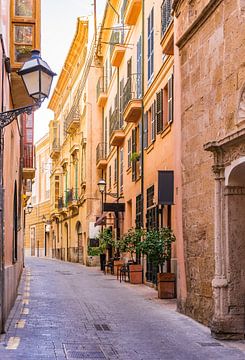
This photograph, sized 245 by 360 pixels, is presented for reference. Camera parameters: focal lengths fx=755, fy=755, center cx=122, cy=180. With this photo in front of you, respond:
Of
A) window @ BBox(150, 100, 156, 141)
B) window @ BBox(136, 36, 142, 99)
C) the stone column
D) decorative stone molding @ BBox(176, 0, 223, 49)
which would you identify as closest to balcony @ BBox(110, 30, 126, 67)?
window @ BBox(136, 36, 142, 99)

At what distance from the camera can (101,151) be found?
41656 millimetres

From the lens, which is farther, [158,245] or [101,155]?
[101,155]

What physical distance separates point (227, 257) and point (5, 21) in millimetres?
5986

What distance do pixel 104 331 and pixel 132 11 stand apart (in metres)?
17.3

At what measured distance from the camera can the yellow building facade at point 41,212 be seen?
234 feet

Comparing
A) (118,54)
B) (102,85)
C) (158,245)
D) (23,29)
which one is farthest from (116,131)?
(23,29)

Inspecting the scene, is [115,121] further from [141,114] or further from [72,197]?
[72,197]

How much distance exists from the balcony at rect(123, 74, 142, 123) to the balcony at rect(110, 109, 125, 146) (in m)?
2.26

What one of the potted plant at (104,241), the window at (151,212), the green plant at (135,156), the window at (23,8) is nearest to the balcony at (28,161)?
the potted plant at (104,241)

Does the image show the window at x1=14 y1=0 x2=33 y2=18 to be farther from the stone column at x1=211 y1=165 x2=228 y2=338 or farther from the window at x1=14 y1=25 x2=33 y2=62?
the stone column at x1=211 y1=165 x2=228 y2=338

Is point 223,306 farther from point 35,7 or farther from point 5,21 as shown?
point 35,7

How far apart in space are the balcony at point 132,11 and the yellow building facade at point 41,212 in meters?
42.3

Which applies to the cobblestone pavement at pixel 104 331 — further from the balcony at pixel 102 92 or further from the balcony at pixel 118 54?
the balcony at pixel 102 92

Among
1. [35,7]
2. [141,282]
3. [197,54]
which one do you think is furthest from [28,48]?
[141,282]
